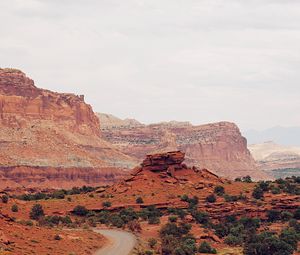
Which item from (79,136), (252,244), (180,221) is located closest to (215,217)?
(180,221)

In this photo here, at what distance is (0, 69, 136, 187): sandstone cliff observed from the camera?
462 feet

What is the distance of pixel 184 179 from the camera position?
84.8 metres

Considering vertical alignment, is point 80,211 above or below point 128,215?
above

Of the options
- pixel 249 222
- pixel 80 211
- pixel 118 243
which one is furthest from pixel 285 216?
pixel 118 243

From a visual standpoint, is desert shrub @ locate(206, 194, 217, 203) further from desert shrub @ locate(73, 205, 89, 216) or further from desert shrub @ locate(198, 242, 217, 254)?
desert shrub @ locate(198, 242, 217, 254)

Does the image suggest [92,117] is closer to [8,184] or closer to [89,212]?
[8,184]

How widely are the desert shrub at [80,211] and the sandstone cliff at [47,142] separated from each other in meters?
62.8

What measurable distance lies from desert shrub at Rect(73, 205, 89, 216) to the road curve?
34.0ft

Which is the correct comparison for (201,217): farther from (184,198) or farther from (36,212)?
(36,212)

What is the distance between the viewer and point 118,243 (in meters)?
49.6

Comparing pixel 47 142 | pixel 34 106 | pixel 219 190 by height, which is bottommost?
pixel 219 190

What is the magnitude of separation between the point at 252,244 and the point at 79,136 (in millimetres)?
128871

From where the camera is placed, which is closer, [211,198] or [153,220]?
[153,220]

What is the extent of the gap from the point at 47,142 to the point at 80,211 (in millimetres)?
82722
